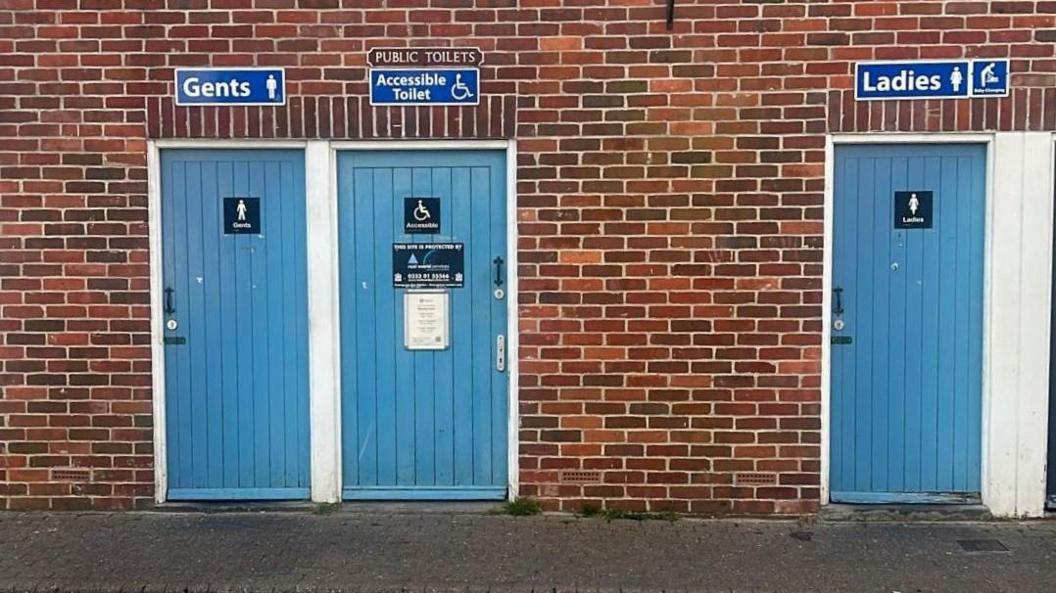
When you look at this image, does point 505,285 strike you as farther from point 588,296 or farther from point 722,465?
point 722,465

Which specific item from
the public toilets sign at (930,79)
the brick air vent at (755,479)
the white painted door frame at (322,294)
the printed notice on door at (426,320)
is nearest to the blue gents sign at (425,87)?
the white painted door frame at (322,294)

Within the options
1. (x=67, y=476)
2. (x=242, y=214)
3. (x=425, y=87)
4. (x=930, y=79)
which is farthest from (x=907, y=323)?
(x=67, y=476)

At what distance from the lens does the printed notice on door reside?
5.31 meters

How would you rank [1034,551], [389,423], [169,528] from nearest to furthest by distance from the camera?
[1034,551] → [169,528] → [389,423]

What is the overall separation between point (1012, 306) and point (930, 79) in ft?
4.38

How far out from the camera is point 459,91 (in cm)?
509

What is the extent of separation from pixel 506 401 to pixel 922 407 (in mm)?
2401

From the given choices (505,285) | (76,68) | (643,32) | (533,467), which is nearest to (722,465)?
(533,467)

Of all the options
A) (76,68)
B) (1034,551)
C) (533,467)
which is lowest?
(1034,551)

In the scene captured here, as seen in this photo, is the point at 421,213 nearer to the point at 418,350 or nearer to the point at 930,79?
the point at 418,350

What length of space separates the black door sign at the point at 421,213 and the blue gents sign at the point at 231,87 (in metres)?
0.90

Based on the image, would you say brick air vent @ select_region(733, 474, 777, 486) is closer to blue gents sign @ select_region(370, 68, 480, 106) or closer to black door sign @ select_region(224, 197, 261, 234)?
blue gents sign @ select_region(370, 68, 480, 106)

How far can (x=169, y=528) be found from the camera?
505cm

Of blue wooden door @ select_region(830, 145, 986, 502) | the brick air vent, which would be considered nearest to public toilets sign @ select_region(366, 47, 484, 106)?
blue wooden door @ select_region(830, 145, 986, 502)
